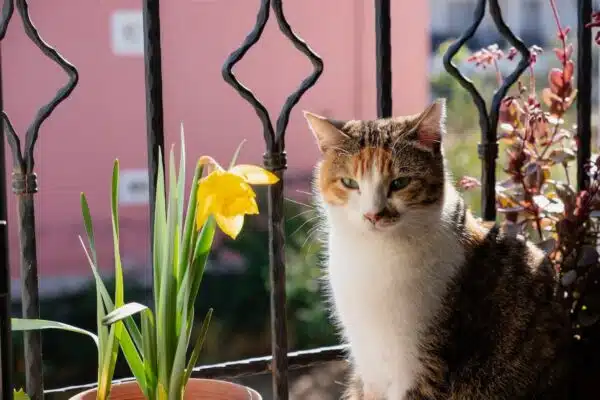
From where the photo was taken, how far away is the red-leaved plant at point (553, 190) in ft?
4.61

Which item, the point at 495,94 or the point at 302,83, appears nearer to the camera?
the point at 302,83

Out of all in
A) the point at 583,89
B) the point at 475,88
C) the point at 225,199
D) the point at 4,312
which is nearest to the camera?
the point at 4,312

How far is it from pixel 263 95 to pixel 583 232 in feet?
5.37

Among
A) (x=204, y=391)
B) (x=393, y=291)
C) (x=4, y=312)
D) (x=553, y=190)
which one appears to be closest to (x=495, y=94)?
(x=553, y=190)

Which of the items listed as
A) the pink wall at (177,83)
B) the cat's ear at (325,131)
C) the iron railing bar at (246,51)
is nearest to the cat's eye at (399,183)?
the cat's ear at (325,131)

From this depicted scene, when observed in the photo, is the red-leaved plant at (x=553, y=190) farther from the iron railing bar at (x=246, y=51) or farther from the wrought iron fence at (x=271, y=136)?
the iron railing bar at (x=246, y=51)

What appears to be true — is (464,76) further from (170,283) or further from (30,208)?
(30,208)

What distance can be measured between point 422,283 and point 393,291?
0.05 meters

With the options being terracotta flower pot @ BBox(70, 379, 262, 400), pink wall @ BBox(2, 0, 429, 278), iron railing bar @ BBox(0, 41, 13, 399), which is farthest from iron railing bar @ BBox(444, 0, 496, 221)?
pink wall @ BBox(2, 0, 429, 278)

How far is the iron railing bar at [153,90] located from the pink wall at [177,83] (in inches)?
64.1

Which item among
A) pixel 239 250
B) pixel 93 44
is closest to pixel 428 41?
Result: pixel 239 250

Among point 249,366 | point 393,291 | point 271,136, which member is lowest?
point 249,366

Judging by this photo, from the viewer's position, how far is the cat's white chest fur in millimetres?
1248

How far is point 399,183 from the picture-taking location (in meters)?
1.28
